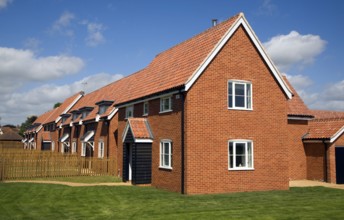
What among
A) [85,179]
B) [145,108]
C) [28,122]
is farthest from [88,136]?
[28,122]

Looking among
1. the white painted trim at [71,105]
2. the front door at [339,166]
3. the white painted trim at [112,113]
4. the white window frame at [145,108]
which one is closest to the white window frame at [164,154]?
the white window frame at [145,108]

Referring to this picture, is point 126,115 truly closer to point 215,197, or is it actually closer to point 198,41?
point 198,41

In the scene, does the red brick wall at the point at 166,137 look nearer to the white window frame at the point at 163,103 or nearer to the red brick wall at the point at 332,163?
the white window frame at the point at 163,103

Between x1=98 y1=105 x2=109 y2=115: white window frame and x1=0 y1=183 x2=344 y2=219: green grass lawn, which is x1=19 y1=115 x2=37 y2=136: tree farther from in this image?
x1=0 y1=183 x2=344 y2=219: green grass lawn

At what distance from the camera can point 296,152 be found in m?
25.8

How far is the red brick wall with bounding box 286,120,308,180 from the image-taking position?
25625 millimetres

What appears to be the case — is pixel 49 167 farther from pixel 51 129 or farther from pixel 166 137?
pixel 51 129

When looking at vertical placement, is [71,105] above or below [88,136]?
above

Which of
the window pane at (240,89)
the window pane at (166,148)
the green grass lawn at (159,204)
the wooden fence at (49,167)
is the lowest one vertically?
the green grass lawn at (159,204)

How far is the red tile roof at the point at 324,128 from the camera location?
79.1 feet

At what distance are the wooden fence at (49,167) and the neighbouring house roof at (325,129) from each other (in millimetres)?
15596

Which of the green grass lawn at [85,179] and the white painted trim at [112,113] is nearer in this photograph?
the green grass lawn at [85,179]

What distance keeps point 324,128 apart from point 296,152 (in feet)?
8.57

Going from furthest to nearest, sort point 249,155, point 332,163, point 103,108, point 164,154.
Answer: point 103,108
point 332,163
point 164,154
point 249,155
